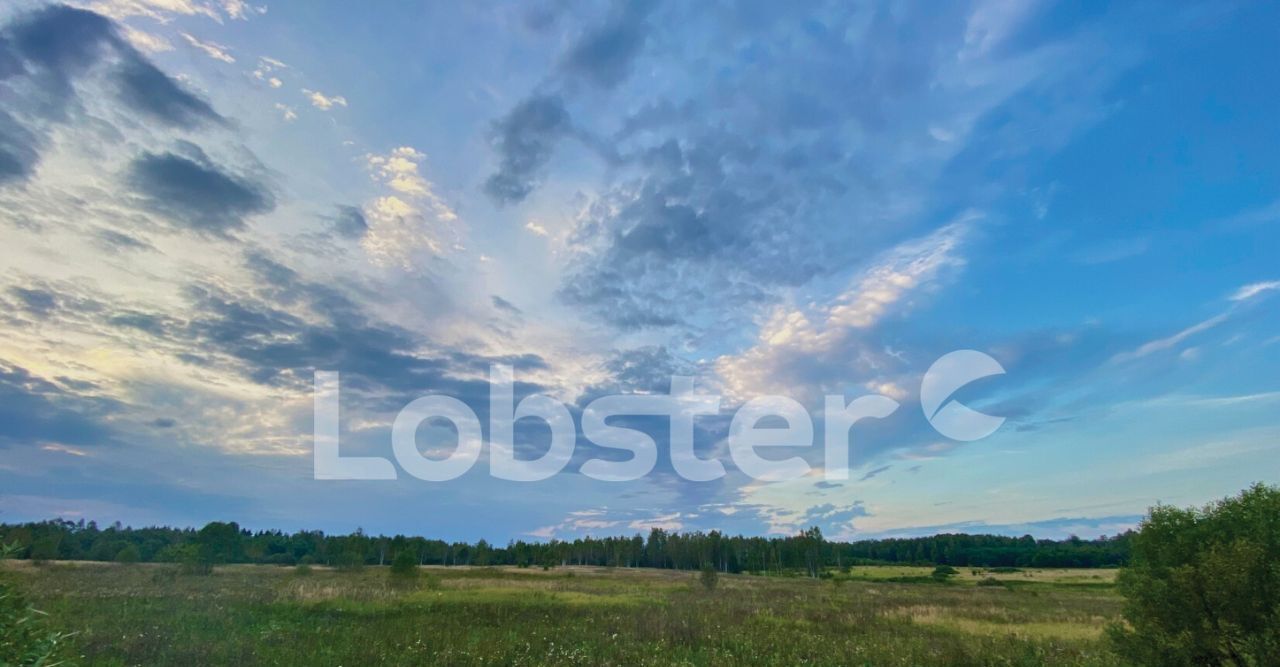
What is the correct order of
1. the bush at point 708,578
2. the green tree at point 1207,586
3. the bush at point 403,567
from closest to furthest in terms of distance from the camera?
the green tree at point 1207,586, the bush at point 403,567, the bush at point 708,578

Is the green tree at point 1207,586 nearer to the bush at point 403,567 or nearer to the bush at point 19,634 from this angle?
the bush at point 19,634

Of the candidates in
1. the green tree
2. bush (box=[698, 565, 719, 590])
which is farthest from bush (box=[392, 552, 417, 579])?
the green tree

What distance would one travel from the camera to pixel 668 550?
5512 inches

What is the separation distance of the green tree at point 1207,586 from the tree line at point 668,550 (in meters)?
91.6

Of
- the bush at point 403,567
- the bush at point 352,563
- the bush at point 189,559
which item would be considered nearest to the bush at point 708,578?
the bush at point 403,567

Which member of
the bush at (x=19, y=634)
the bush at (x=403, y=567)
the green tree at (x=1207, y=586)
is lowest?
the bush at (x=403, y=567)

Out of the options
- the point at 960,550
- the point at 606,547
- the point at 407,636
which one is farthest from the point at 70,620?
the point at 960,550

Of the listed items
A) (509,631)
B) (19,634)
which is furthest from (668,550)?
(19,634)

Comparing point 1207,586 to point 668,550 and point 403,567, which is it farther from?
point 668,550

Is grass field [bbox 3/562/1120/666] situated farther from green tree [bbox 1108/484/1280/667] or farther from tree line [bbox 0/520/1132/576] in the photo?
tree line [bbox 0/520/1132/576]

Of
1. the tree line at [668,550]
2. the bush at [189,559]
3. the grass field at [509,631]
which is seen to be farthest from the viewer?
the tree line at [668,550]

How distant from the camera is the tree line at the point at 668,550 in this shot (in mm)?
99812

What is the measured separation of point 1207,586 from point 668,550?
140 m

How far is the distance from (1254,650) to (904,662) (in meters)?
8.02
